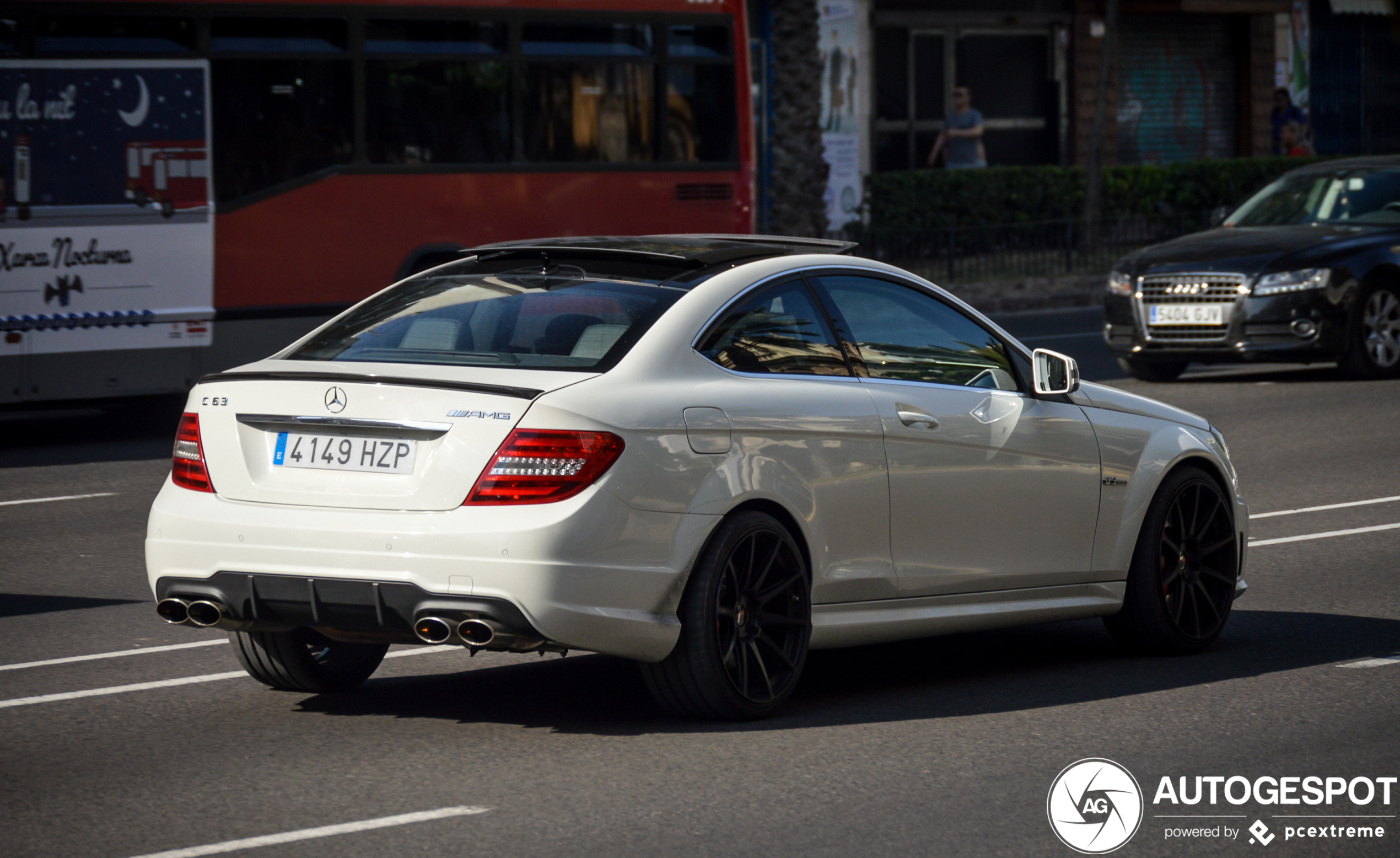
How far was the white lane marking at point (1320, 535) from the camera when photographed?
9758mm

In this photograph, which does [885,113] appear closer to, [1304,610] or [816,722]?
[1304,610]

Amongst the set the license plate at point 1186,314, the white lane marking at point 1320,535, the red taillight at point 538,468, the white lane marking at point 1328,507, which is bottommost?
the white lane marking at point 1320,535

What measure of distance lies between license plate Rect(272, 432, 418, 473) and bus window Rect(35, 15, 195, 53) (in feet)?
28.1

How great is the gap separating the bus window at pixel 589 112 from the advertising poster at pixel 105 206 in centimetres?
271

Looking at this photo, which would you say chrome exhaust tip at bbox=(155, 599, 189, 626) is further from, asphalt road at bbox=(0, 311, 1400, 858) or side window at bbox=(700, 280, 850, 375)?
→ side window at bbox=(700, 280, 850, 375)

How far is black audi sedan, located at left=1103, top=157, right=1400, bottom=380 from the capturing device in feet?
51.8

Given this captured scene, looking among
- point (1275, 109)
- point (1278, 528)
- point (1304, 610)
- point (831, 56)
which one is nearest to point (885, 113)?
point (831, 56)

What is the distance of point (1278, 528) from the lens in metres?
10.2

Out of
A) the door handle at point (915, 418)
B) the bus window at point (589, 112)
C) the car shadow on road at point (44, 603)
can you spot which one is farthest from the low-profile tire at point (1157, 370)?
the door handle at point (915, 418)

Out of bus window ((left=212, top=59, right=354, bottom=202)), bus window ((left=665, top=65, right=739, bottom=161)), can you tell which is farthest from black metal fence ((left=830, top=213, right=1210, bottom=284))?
bus window ((left=212, top=59, right=354, bottom=202))

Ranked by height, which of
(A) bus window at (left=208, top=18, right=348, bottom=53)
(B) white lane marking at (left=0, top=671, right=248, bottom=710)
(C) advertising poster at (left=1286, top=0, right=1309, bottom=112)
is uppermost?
(C) advertising poster at (left=1286, top=0, right=1309, bottom=112)

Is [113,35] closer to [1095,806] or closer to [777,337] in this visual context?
[777,337]

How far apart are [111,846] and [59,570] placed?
458 cm

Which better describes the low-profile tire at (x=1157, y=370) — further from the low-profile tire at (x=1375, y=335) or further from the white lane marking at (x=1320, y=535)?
the white lane marking at (x=1320, y=535)
